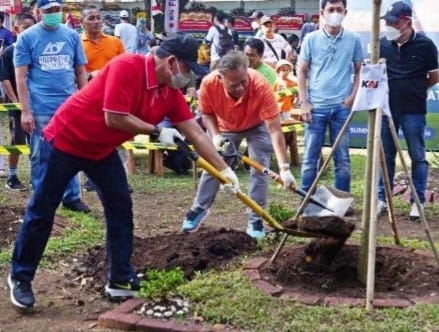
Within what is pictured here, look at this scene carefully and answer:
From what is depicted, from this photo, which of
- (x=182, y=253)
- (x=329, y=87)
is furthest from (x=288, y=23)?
(x=182, y=253)

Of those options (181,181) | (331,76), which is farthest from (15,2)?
(331,76)

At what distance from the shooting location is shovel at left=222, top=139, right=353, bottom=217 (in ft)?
20.9

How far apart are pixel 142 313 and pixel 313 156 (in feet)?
11.3

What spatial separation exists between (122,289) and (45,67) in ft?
9.98

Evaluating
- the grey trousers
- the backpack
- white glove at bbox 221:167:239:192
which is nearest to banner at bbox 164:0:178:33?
the backpack

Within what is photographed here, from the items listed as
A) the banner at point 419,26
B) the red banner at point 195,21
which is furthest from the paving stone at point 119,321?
the red banner at point 195,21

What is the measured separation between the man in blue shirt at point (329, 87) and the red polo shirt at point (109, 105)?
3.00 metres

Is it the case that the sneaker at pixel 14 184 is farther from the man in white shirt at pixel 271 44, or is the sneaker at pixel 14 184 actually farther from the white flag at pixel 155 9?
the white flag at pixel 155 9

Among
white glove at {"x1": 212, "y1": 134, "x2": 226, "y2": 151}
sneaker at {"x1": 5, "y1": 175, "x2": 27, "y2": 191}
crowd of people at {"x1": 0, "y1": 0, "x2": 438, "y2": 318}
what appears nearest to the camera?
crowd of people at {"x1": 0, "y1": 0, "x2": 438, "y2": 318}

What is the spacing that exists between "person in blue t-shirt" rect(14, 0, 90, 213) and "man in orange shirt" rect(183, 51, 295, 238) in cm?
164

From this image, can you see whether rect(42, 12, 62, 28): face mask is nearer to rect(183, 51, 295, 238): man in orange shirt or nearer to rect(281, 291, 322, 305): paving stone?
rect(183, 51, 295, 238): man in orange shirt

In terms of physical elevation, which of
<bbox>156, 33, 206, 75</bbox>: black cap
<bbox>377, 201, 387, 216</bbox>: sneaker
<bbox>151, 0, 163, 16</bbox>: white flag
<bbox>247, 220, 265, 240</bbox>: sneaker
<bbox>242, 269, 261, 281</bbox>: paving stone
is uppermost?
<bbox>156, 33, 206, 75</bbox>: black cap

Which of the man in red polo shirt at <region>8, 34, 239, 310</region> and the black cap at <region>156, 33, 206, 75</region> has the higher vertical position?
the black cap at <region>156, 33, 206, 75</region>

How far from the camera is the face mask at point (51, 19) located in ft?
24.9
